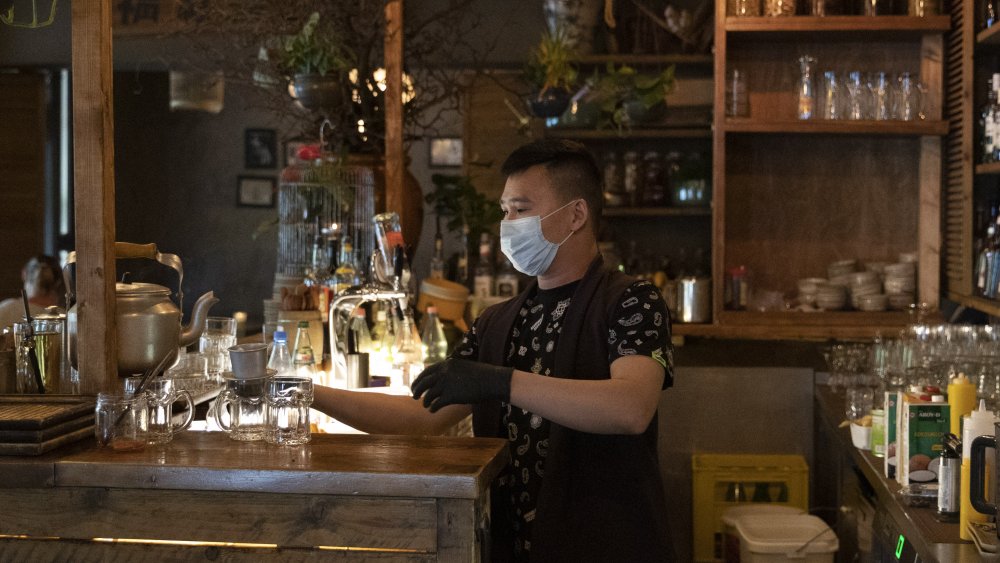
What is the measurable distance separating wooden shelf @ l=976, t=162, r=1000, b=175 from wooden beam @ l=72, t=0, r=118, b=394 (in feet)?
11.8

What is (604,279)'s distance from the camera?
261 cm

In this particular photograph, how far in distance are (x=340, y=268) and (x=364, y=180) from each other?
1.63 ft

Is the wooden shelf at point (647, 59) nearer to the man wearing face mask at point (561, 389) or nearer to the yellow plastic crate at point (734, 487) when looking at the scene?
the yellow plastic crate at point (734, 487)

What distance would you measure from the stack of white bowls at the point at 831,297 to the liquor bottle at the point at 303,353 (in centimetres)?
281

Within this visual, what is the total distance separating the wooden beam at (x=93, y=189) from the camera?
237cm

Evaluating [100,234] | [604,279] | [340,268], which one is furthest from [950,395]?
[340,268]

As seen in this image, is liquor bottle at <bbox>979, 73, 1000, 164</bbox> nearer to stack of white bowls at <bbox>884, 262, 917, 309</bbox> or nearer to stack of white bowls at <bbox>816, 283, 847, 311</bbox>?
stack of white bowls at <bbox>884, 262, 917, 309</bbox>

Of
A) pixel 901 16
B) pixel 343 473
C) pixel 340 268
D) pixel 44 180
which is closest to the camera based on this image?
pixel 343 473

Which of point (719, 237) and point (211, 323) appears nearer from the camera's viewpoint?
point (211, 323)

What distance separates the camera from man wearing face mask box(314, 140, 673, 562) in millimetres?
2234

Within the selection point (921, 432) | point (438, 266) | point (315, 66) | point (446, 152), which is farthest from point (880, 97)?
point (446, 152)

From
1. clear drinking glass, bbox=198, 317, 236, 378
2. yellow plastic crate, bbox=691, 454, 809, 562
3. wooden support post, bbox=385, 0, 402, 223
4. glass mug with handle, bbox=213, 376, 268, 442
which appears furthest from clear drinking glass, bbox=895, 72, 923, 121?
glass mug with handle, bbox=213, 376, 268, 442

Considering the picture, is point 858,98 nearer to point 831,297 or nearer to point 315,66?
point 831,297

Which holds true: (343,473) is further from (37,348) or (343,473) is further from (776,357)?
(776,357)
